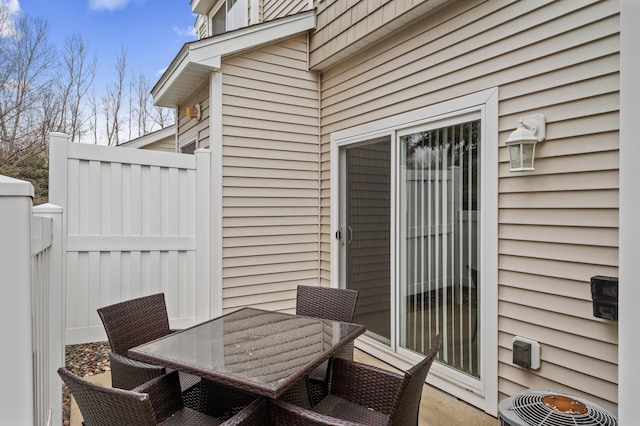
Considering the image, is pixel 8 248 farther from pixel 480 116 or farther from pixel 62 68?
pixel 62 68

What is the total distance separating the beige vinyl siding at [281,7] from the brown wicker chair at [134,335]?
12.7ft

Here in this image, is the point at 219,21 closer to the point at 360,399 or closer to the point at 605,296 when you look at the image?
the point at 360,399

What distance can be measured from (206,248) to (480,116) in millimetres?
2750

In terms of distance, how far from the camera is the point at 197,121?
187 inches

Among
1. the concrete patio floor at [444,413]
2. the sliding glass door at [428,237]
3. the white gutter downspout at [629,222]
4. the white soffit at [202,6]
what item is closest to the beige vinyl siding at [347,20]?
the sliding glass door at [428,237]

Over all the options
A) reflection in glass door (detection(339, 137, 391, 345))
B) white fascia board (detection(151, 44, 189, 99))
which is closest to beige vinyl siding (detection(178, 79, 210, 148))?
white fascia board (detection(151, 44, 189, 99))

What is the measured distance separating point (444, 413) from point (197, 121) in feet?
13.0

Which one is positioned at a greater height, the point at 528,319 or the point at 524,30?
the point at 524,30

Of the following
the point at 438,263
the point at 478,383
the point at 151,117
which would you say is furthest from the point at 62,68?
the point at 478,383

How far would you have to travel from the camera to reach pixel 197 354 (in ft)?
6.44

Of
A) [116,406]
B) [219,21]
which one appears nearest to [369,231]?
[116,406]

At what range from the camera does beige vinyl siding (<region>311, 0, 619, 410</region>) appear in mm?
2213

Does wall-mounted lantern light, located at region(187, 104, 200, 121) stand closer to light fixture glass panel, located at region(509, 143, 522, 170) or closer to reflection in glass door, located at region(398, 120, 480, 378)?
reflection in glass door, located at region(398, 120, 480, 378)

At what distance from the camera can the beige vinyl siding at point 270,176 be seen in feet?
13.5
